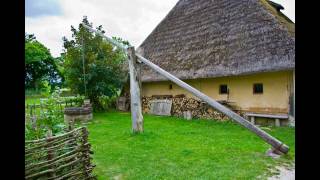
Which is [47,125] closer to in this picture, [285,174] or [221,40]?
[285,174]

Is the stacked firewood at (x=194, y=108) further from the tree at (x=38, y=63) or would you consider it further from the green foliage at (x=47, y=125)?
the tree at (x=38, y=63)

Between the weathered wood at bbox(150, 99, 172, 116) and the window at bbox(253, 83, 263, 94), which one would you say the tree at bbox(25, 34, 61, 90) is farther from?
the window at bbox(253, 83, 263, 94)

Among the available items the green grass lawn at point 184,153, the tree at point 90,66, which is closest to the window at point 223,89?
the green grass lawn at point 184,153

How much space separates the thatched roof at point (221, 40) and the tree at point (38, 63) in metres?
28.5

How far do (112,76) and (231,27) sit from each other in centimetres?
675

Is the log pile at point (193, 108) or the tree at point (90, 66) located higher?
the tree at point (90, 66)

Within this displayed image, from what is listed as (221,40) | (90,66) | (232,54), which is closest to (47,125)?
(232,54)

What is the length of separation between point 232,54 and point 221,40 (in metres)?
1.23

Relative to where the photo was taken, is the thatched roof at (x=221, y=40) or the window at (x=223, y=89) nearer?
the thatched roof at (x=221, y=40)

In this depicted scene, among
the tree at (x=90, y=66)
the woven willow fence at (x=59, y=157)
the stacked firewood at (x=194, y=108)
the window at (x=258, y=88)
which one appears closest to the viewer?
the woven willow fence at (x=59, y=157)

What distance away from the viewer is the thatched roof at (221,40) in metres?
11.1

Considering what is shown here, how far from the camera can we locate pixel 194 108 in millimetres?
14172
